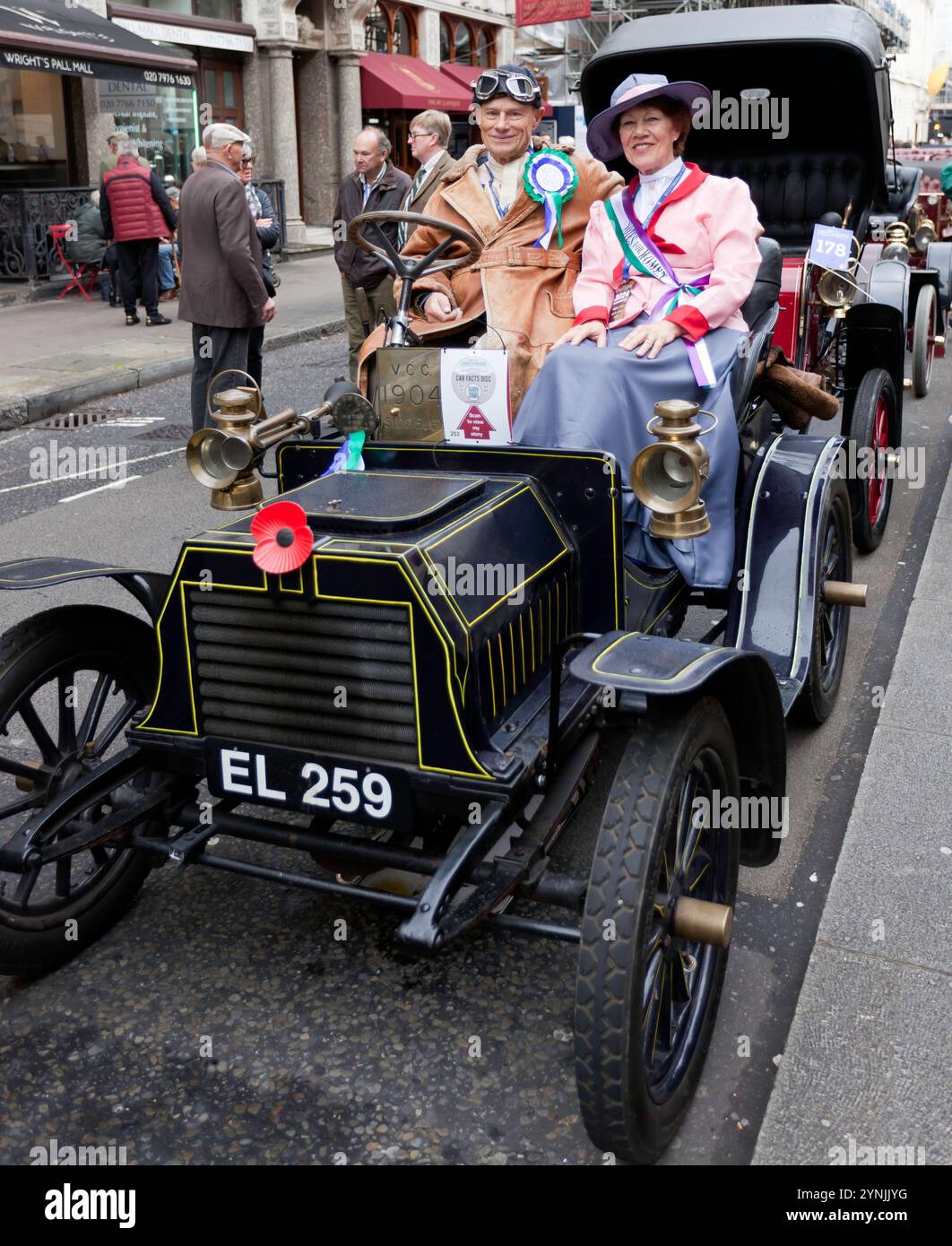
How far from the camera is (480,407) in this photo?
360 cm

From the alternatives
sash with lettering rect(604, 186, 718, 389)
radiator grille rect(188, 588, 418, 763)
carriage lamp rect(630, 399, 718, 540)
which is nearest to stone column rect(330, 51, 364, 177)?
sash with lettering rect(604, 186, 718, 389)

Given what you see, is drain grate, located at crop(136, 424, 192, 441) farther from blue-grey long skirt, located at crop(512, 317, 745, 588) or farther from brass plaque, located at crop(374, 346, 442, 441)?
blue-grey long skirt, located at crop(512, 317, 745, 588)

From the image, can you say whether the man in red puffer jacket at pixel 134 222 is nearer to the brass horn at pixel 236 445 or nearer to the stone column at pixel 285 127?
the stone column at pixel 285 127

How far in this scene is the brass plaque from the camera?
369cm

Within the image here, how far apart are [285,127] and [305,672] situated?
19654 millimetres

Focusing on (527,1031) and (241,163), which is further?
(241,163)

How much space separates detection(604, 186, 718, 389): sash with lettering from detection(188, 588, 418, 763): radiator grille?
1728 millimetres

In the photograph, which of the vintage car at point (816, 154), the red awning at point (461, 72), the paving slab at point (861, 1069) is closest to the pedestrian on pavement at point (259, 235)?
the vintage car at point (816, 154)

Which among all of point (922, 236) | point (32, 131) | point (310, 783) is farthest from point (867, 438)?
point (32, 131)

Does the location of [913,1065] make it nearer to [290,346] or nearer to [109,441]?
[109,441]

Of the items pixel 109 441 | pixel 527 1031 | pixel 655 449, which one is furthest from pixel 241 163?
pixel 527 1031

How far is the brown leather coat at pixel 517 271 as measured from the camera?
439cm

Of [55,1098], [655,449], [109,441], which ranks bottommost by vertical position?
[55,1098]

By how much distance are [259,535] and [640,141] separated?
2090 mm
